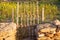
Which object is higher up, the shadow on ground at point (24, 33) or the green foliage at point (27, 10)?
the green foliage at point (27, 10)

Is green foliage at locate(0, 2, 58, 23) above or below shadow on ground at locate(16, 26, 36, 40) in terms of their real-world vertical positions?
above

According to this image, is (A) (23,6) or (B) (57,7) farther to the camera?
(B) (57,7)

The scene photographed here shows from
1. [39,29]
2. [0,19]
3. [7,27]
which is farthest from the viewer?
[0,19]

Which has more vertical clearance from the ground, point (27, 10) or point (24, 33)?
point (27, 10)

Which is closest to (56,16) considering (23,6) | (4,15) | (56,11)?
(56,11)

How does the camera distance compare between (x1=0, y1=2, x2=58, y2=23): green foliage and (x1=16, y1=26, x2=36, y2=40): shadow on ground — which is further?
(x1=0, y1=2, x2=58, y2=23): green foliage

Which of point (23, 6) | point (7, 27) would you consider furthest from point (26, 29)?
point (23, 6)

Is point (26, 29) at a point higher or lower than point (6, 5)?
lower

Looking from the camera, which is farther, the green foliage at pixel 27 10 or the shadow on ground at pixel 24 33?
the green foliage at pixel 27 10

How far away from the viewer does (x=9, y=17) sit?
9.45 meters

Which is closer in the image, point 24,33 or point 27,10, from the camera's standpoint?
point 24,33

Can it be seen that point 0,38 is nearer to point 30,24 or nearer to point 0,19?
point 30,24

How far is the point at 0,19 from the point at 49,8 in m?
2.13

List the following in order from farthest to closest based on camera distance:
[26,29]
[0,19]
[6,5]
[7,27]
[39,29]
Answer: [6,5], [0,19], [26,29], [7,27], [39,29]
